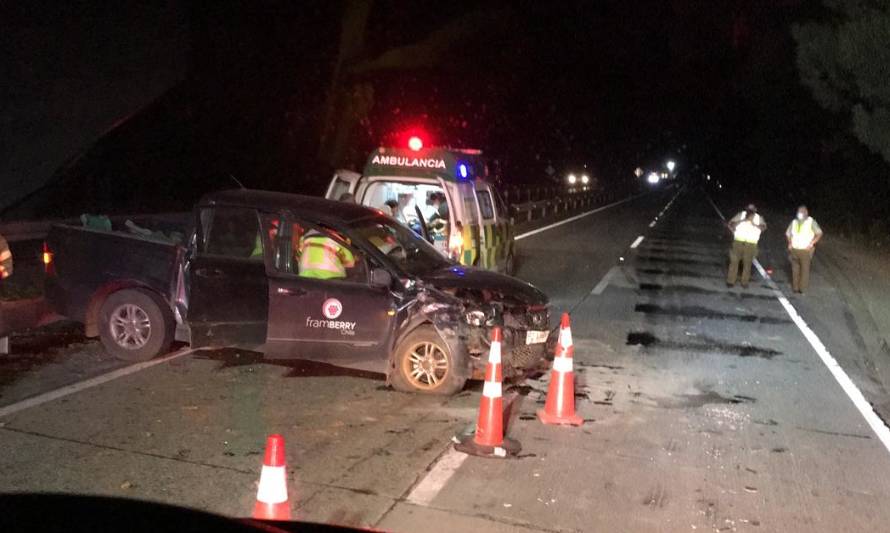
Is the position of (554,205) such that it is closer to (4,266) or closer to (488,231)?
(488,231)

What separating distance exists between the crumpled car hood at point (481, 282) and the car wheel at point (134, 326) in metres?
2.57

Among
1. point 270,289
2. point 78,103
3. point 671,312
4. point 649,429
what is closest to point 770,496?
point 649,429

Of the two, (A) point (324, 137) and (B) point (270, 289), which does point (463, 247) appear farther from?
(A) point (324, 137)

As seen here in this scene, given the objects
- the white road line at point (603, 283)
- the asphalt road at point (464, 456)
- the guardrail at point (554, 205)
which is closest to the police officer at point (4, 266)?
the asphalt road at point (464, 456)

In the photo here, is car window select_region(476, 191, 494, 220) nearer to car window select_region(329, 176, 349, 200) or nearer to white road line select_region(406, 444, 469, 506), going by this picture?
car window select_region(329, 176, 349, 200)

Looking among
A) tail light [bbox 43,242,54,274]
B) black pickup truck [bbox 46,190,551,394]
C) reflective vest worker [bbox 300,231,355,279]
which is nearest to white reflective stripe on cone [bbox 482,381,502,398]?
black pickup truck [bbox 46,190,551,394]

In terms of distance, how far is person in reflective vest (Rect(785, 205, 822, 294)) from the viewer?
16531 mm

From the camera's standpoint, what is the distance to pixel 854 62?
2497 cm

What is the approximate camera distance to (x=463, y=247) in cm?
1281

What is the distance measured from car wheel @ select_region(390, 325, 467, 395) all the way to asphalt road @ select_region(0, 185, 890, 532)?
0.12m

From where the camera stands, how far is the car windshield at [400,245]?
8.75 meters

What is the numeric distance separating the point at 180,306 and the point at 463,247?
4.86 meters

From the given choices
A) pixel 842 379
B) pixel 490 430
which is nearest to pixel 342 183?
pixel 842 379

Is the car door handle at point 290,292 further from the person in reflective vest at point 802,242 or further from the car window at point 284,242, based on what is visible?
the person in reflective vest at point 802,242
